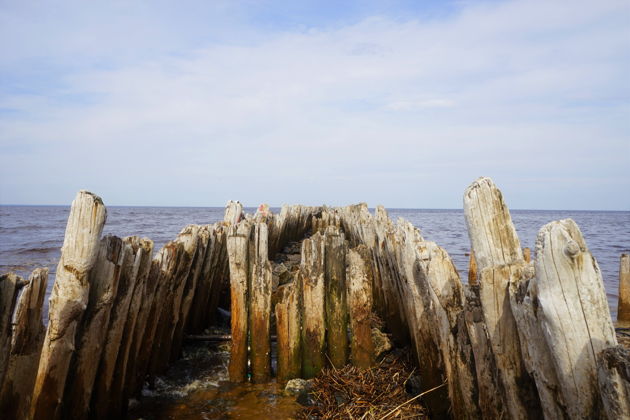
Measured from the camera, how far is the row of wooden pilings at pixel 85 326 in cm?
279

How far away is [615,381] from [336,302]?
10.2ft

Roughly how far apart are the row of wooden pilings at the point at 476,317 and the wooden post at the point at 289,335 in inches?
0.4

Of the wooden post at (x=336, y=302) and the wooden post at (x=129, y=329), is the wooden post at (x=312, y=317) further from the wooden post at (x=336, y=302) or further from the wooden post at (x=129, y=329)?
the wooden post at (x=129, y=329)

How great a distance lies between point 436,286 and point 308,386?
1.89 meters

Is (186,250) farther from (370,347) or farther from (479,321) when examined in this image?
(479,321)

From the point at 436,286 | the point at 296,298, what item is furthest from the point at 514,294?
the point at 296,298

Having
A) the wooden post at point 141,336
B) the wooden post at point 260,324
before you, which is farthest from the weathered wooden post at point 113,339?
the wooden post at point 260,324

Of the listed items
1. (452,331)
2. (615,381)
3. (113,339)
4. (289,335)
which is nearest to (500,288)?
(452,331)

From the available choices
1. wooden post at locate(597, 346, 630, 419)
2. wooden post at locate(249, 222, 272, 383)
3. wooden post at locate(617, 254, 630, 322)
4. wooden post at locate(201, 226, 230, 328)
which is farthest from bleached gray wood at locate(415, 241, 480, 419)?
wooden post at locate(617, 254, 630, 322)

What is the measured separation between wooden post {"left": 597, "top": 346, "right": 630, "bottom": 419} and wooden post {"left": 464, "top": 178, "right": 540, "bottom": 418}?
68 cm

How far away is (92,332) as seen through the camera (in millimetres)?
3266

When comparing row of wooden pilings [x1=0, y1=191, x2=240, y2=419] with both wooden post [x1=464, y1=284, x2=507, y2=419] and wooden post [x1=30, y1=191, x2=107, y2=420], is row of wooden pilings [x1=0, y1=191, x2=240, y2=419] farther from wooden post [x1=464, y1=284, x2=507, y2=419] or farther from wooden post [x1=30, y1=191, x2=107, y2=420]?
wooden post [x1=464, y1=284, x2=507, y2=419]

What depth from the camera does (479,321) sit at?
286 centimetres

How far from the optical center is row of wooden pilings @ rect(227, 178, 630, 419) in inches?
83.8
